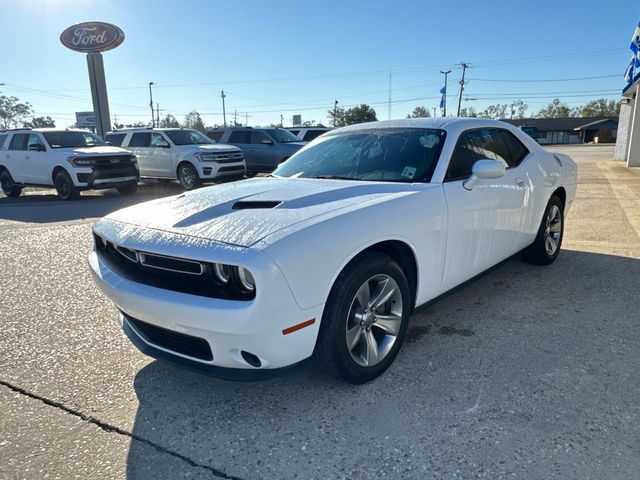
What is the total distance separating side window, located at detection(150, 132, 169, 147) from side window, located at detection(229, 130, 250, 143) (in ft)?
9.34

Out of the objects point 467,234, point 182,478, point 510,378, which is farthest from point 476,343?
point 182,478

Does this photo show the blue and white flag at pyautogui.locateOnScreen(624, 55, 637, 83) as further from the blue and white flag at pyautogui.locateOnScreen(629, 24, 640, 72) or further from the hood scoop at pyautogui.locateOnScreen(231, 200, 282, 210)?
the hood scoop at pyautogui.locateOnScreen(231, 200, 282, 210)

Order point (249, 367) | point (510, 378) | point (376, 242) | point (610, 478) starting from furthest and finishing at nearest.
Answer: point (510, 378) < point (376, 242) < point (249, 367) < point (610, 478)

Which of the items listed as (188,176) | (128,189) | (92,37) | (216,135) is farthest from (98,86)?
(188,176)

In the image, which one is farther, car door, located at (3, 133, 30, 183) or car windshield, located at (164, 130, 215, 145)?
car windshield, located at (164, 130, 215, 145)

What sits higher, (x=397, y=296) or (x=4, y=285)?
(x=397, y=296)

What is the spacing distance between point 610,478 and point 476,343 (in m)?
1.35

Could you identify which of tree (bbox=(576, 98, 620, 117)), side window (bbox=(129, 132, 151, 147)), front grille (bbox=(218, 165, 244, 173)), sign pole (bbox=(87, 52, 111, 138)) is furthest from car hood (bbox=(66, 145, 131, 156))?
tree (bbox=(576, 98, 620, 117))

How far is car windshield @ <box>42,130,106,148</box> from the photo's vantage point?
1214 cm

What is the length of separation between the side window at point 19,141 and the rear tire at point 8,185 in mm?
866

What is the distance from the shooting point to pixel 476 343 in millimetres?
3312

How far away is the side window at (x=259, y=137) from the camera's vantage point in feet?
50.6

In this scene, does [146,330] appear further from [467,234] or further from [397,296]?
[467,234]

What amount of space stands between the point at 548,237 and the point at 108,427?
178 inches
